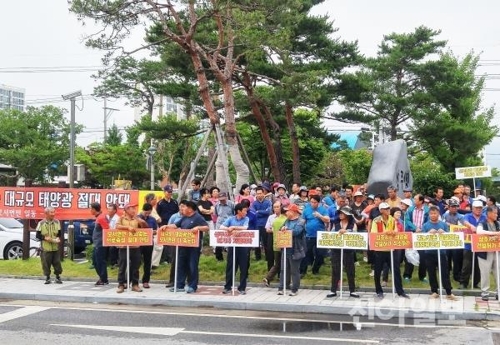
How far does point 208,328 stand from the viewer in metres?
9.05

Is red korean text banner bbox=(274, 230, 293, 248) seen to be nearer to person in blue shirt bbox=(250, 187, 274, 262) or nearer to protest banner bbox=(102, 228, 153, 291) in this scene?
person in blue shirt bbox=(250, 187, 274, 262)

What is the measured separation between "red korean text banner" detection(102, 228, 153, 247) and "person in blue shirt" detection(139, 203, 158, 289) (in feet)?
0.98

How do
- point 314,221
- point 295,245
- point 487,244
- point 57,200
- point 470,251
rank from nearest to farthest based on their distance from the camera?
point 487,244
point 295,245
point 470,251
point 314,221
point 57,200

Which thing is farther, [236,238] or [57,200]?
[57,200]

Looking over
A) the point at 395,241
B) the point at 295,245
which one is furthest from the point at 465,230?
the point at 295,245

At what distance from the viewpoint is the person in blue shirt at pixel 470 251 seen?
11570 mm

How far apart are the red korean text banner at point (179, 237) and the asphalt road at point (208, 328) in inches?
62.3

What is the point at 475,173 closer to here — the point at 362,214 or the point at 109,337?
the point at 362,214

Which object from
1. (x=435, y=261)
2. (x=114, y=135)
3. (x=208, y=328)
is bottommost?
(x=208, y=328)

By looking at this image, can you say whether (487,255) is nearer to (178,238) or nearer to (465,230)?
(465,230)

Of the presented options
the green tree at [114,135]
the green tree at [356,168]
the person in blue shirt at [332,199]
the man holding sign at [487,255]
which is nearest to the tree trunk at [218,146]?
the person in blue shirt at [332,199]

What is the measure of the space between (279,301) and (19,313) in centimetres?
464

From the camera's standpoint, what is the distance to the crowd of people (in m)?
11.4

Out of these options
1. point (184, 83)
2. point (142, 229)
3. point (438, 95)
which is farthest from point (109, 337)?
point (438, 95)
